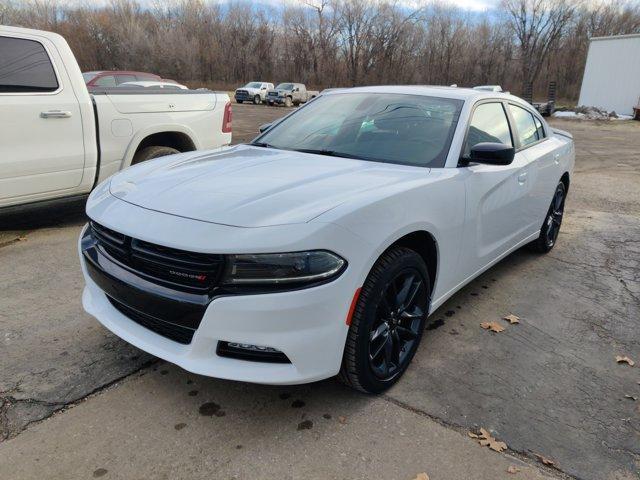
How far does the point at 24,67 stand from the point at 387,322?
4308 millimetres

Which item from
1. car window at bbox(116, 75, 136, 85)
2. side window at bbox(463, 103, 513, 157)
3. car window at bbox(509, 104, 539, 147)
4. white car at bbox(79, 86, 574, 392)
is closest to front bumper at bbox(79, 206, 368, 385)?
white car at bbox(79, 86, 574, 392)

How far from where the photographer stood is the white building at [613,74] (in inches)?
1236

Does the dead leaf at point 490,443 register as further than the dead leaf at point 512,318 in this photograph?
No

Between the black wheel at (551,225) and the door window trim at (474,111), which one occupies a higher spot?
the door window trim at (474,111)

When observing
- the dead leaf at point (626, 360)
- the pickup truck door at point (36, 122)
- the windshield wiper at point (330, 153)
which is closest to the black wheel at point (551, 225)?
the dead leaf at point (626, 360)

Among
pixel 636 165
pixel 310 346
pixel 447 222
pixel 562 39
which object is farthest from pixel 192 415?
pixel 562 39

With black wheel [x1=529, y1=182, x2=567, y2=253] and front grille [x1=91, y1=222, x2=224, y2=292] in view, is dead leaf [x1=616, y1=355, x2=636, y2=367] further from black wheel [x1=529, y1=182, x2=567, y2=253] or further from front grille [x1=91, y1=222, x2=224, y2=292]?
front grille [x1=91, y1=222, x2=224, y2=292]

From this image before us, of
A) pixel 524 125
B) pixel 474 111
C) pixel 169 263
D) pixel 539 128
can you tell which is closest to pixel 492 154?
pixel 474 111

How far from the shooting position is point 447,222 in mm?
2957

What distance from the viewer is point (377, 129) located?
3508 mm

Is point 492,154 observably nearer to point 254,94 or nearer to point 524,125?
point 524,125

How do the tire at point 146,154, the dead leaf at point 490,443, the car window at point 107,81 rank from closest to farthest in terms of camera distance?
Answer: the dead leaf at point 490,443 → the tire at point 146,154 → the car window at point 107,81

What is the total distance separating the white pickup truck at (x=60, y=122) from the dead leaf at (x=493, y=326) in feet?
13.5

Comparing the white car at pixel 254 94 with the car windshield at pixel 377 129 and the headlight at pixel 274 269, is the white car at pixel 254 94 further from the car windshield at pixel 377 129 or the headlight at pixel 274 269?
the headlight at pixel 274 269
